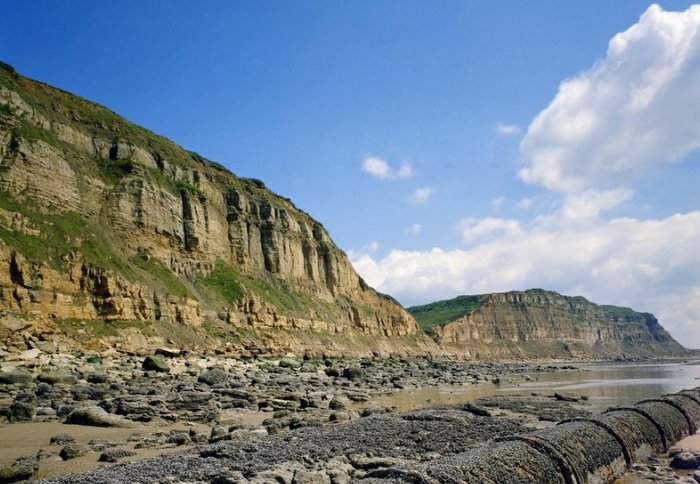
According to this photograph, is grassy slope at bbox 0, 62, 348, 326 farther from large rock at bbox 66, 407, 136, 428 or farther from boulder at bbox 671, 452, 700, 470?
boulder at bbox 671, 452, 700, 470

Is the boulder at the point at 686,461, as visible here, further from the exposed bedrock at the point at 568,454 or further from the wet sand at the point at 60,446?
the wet sand at the point at 60,446

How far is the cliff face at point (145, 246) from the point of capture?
36344 mm

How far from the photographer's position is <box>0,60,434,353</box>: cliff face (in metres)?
36.3

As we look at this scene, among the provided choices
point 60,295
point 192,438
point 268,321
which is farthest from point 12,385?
point 268,321

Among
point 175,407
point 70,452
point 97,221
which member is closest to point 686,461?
point 70,452

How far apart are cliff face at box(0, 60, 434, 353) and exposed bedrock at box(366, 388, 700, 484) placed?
1281 inches

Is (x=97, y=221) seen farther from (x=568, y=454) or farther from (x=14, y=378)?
(x=568, y=454)

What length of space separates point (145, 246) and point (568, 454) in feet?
165

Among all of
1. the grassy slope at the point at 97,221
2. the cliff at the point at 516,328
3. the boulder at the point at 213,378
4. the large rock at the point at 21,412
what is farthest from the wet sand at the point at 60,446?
the cliff at the point at 516,328

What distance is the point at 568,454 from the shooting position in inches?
332

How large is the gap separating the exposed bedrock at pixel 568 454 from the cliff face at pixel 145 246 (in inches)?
1281

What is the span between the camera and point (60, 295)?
35094 millimetres

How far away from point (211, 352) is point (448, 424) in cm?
3475

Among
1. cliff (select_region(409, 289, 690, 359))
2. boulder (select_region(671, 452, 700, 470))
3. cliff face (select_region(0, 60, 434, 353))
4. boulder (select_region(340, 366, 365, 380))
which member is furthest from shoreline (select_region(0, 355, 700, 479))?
cliff (select_region(409, 289, 690, 359))
